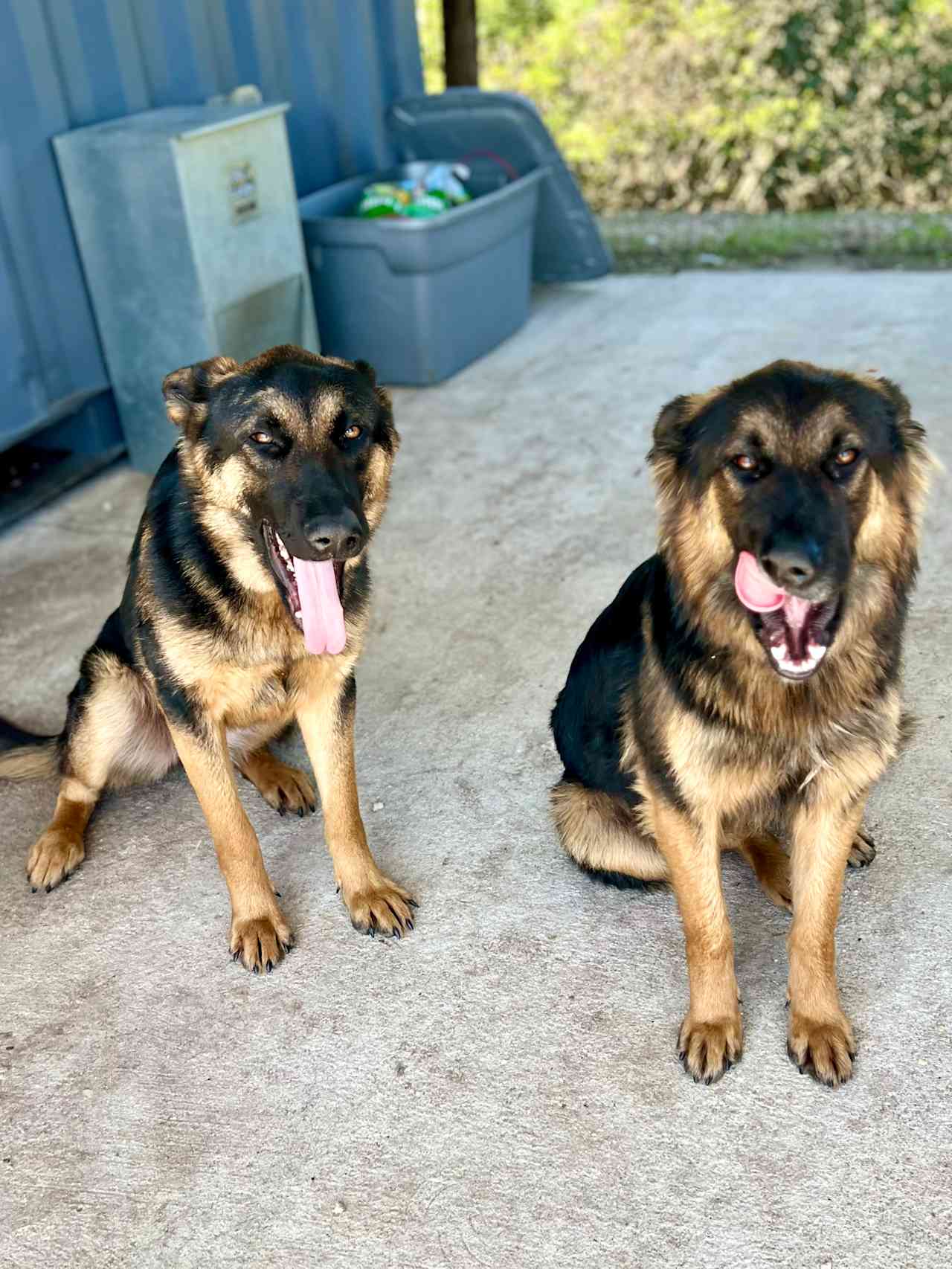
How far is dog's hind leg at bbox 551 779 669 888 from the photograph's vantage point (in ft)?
9.34

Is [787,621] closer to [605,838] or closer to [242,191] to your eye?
[605,838]

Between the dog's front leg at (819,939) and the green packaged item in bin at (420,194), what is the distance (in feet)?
15.7

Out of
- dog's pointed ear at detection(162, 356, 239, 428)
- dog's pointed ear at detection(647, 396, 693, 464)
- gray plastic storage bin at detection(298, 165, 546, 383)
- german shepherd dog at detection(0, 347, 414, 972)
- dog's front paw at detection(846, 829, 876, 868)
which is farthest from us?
gray plastic storage bin at detection(298, 165, 546, 383)

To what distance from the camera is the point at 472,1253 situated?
7.25ft

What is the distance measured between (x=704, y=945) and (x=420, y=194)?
5.31 meters

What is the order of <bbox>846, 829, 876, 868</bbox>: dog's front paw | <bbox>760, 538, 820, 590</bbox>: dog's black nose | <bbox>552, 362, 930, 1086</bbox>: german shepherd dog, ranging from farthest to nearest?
<bbox>846, 829, 876, 868</bbox>: dog's front paw
<bbox>552, 362, 930, 1086</bbox>: german shepherd dog
<bbox>760, 538, 820, 590</bbox>: dog's black nose

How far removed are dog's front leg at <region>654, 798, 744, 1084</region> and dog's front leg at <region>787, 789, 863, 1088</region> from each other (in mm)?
→ 139

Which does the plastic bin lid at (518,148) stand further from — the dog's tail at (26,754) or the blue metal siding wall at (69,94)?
the dog's tail at (26,754)

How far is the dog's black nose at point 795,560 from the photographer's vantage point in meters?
2.06

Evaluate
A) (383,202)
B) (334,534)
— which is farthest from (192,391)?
(383,202)

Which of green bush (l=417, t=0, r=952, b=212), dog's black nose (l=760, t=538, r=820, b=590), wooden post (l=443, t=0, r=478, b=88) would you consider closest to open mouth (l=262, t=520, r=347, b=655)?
dog's black nose (l=760, t=538, r=820, b=590)

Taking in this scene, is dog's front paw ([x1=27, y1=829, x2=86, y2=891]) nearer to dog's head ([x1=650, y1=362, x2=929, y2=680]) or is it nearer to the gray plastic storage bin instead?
dog's head ([x1=650, y1=362, x2=929, y2=680])

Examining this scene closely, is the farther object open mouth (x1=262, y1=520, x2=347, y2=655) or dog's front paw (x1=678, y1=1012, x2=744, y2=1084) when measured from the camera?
open mouth (x1=262, y1=520, x2=347, y2=655)

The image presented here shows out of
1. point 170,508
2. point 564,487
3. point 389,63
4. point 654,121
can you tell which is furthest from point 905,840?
point 654,121
